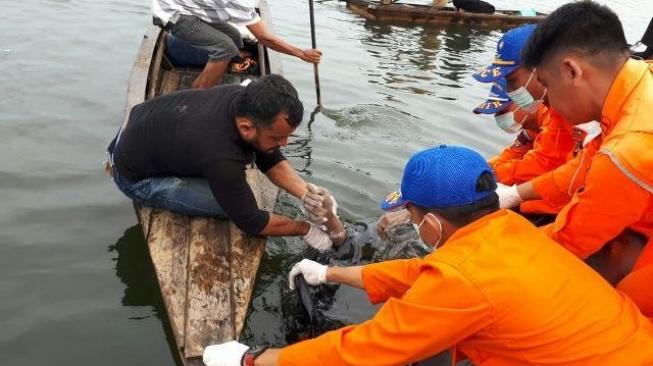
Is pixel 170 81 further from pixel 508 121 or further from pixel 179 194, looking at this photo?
pixel 508 121

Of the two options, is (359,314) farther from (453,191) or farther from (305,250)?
(453,191)

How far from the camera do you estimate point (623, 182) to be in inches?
87.2

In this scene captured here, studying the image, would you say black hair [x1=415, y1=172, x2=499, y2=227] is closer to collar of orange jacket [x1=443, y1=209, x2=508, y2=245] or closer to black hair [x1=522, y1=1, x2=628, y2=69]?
collar of orange jacket [x1=443, y1=209, x2=508, y2=245]

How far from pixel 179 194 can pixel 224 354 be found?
1.43m

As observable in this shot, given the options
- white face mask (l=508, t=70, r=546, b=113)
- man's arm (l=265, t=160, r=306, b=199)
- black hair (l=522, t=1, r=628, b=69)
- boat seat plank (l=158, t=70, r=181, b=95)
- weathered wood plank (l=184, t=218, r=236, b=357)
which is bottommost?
weathered wood plank (l=184, t=218, r=236, b=357)

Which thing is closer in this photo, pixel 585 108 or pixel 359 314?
pixel 585 108

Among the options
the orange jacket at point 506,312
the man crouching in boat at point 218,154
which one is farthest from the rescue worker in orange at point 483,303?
the man crouching in boat at point 218,154

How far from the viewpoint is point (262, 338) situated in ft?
10.4

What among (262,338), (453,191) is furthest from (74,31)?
(453,191)

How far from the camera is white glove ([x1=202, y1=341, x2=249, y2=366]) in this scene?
2.37 meters

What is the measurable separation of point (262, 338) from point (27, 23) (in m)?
7.69

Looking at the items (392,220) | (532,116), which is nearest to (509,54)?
(532,116)

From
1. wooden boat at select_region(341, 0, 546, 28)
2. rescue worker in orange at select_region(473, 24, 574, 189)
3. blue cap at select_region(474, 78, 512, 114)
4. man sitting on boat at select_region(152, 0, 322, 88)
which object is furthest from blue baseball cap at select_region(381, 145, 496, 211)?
wooden boat at select_region(341, 0, 546, 28)

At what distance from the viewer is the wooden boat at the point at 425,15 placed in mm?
13734
